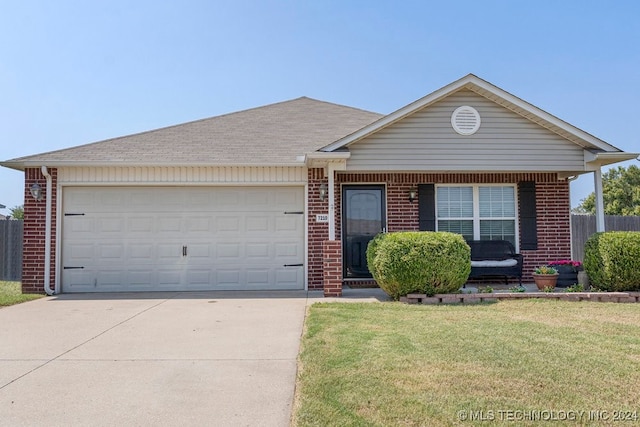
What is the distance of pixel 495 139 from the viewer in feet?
28.6

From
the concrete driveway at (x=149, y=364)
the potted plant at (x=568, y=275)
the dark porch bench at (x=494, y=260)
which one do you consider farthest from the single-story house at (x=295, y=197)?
the concrete driveway at (x=149, y=364)

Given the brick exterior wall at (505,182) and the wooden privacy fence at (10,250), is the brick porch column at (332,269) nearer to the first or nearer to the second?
the brick exterior wall at (505,182)

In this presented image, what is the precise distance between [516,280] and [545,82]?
9590mm

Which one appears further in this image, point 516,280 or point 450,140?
point 516,280

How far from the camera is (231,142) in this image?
10.2 meters

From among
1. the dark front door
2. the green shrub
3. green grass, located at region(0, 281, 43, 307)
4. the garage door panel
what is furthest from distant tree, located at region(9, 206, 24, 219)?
the green shrub

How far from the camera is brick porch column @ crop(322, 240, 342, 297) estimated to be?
827 centimetres

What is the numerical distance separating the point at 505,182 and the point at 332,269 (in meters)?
4.50

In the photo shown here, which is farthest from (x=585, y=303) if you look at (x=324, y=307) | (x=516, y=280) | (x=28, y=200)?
(x=28, y=200)

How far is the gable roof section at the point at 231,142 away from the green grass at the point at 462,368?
4.63 metres

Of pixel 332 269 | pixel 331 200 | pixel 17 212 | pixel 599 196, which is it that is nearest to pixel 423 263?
pixel 332 269

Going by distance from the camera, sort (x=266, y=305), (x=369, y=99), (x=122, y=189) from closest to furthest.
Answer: (x=266, y=305), (x=122, y=189), (x=369, y=99)

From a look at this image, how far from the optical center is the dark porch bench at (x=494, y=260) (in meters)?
8.94

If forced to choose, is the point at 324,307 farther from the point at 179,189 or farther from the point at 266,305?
the point at 179,189
